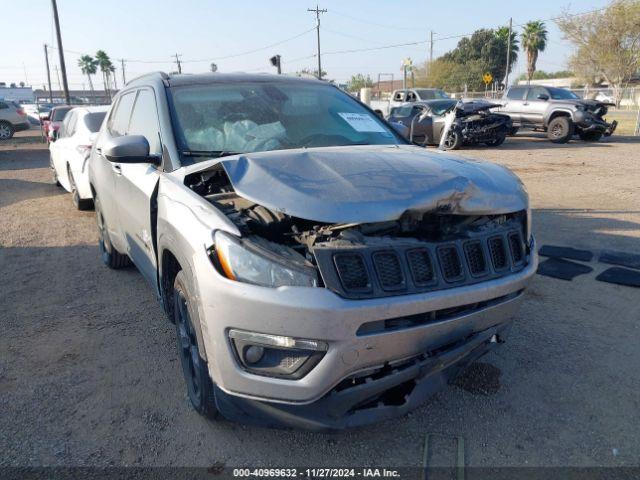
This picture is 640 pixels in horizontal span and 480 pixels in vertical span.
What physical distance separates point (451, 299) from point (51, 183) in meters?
11.7

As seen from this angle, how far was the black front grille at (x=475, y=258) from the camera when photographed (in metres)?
2.36

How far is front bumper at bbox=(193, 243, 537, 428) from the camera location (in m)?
→ 2.03

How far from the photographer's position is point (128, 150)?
9.98ft

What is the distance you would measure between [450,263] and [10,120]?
27.1 m

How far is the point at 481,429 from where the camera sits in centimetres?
267

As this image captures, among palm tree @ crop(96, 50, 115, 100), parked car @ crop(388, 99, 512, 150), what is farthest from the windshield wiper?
palm tree @ crop(96, 50, 115, 100)

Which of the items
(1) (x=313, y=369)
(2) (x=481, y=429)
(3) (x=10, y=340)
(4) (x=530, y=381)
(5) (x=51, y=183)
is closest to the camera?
(1) (x=313, y=369)

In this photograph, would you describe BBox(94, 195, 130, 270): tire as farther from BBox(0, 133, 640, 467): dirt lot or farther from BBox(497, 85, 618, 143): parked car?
BBox(497, 85, 618, 143): parked car

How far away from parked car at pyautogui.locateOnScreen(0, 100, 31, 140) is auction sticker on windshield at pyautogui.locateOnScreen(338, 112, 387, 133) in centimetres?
2522

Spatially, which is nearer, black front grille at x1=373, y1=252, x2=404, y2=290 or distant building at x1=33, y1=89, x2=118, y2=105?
black front grille at x1=373, y1=252, x2=404, y2=290

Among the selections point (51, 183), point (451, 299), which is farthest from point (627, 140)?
point (451, 299)

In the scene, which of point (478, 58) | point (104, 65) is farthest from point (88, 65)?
point (478, 58)

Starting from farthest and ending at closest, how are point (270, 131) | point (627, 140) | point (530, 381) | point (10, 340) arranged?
point (627, 140) < point (10, 340) < point (270, 131) < point (530, 381)

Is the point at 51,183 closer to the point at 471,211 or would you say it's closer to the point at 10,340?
the point at 10,340
